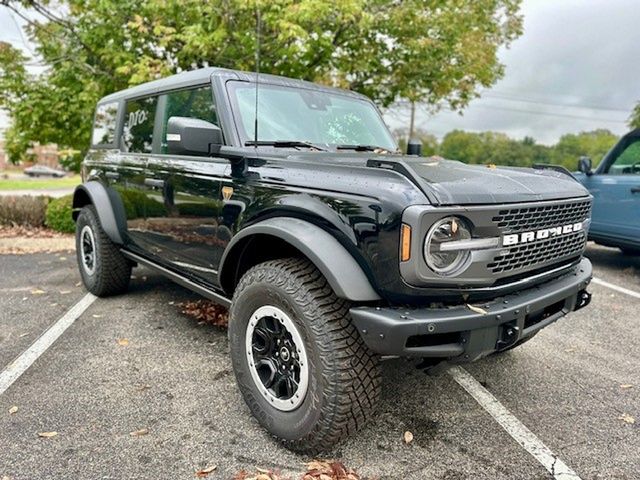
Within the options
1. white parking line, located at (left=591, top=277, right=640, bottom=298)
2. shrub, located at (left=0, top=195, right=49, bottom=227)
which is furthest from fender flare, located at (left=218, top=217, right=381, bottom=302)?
shrub, located at (left=0, top=195, right=49, bottom=227)

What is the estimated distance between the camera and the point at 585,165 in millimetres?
6453

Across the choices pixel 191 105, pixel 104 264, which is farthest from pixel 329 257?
pixel 104 264

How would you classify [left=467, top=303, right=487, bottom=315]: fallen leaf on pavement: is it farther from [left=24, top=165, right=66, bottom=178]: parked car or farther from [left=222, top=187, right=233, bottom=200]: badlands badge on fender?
[left=24, top=165, right=66, bottom=178]: parked car

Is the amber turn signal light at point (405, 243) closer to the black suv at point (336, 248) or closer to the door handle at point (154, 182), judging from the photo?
the black suv at point (336, 248)

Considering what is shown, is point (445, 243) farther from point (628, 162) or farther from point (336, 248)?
point (628, 162)

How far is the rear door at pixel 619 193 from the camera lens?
604 centimetres

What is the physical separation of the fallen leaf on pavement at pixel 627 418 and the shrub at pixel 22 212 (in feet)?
31.0

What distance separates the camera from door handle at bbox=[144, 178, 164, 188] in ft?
11.8

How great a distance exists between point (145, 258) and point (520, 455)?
121 inches

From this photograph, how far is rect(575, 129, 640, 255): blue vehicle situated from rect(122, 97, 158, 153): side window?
5224 millimetres

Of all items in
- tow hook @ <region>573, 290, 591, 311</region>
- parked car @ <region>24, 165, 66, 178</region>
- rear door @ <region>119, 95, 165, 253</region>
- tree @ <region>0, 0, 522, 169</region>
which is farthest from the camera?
parked car @ <region>24, 165, 66, 178</region>

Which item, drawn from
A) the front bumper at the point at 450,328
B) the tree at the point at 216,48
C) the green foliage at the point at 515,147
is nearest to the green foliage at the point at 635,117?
the tree at the point at 216,48

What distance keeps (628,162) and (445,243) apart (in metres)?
5.56

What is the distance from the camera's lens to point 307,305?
2238mm
